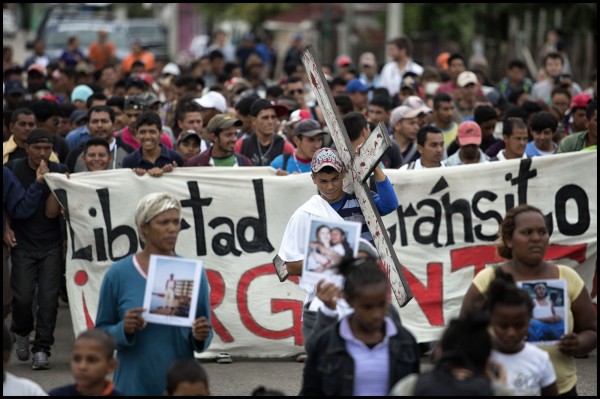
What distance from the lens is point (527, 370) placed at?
5.43 m

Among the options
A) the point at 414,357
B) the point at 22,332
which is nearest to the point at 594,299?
the point at 22,332

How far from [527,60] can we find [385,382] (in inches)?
979

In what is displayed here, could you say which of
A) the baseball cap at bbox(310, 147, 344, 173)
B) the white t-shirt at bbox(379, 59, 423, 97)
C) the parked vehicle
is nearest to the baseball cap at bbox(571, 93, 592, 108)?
the baseball cap at bbox(310, 147, 344, 173)

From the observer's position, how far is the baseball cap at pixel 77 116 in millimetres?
12812

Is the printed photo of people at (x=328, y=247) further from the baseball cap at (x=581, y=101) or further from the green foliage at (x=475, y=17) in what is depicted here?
the green foliage at (x=475, y=17)

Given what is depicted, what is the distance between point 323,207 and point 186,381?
2078 millimetres

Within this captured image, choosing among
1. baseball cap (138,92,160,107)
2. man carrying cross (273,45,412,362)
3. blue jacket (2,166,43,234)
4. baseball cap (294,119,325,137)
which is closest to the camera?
man carrying cross (273,45,412,362)

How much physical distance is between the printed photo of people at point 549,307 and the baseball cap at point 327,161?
63.1 inches

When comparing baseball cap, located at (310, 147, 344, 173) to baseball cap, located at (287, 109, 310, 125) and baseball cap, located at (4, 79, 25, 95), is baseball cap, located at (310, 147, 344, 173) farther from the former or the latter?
baseball cap, located at (4, 79, 25, 95)

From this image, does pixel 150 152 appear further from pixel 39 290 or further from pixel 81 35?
pixel 81 35

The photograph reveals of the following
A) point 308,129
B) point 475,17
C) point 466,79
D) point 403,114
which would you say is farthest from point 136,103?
point 475,17

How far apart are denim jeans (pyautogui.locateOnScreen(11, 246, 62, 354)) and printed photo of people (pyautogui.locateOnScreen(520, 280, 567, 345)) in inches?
192

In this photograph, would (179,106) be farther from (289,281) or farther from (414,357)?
(414,357)

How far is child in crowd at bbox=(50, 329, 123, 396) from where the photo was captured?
5.50m
